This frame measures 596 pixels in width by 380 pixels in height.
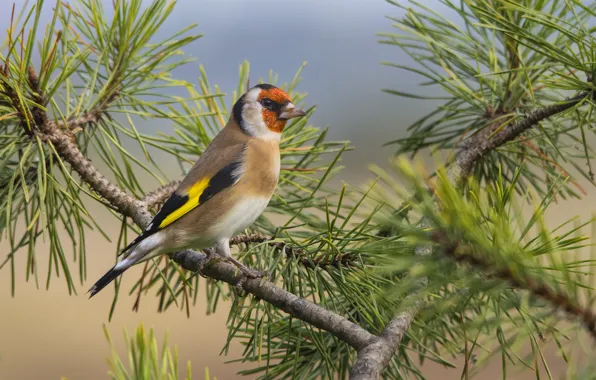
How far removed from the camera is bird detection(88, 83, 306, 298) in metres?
1.19

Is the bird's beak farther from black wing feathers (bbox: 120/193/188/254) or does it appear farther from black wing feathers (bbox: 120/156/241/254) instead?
black wing feathers (bbox: 120/193/188/254)

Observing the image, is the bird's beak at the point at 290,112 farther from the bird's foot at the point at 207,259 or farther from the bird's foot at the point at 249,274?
the bird's foot at the point at 249,274

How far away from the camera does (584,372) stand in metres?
0.57

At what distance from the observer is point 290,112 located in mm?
1383

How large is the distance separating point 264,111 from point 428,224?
0.74 metres

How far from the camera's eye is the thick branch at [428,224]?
68cm

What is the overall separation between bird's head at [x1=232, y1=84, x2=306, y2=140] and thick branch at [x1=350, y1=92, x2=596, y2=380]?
0.37 m

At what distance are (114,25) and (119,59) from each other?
0.06 m

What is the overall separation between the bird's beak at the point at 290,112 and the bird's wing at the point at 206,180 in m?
0.11

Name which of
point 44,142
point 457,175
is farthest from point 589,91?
point 44,142

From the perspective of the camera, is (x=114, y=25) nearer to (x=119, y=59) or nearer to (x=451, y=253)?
(x=119, y=59)

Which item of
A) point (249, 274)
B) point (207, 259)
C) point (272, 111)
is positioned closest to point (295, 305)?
point (249, 274)

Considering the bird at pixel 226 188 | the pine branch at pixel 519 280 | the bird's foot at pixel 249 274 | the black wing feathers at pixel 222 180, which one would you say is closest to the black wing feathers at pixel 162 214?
the bird at pixel 226 188

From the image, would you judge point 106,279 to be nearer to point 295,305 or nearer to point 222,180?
point 222,180
